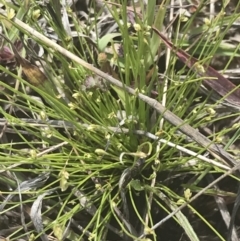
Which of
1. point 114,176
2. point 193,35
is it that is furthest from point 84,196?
point 193,35

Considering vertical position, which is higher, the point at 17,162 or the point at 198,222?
the point at 17,162

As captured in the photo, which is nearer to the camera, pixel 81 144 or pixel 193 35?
pixel 81 144

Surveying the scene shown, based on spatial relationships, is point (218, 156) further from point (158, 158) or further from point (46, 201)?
point (46, 201)

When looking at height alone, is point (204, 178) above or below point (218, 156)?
below

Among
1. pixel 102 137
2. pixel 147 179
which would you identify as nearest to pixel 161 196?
pixel 147 179

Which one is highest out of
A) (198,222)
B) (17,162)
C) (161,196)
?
(17,162)

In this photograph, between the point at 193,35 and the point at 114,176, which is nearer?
the point at 114,176

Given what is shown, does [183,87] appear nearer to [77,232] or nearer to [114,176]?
[114,176]
